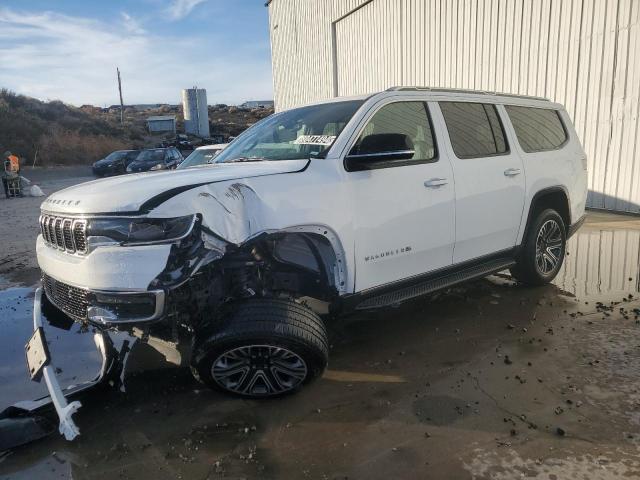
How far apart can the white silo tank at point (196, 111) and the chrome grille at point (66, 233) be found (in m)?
51.0

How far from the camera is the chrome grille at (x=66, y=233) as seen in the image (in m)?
2.77

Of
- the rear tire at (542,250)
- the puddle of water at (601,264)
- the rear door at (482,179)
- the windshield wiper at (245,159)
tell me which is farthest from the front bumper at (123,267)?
the puddle of water at (601,264)

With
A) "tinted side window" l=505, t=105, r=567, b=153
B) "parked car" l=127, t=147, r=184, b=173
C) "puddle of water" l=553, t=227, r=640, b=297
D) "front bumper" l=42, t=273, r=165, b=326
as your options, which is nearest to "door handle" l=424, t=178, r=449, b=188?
"tinted side window" l=505, t=105, r=567, b=153

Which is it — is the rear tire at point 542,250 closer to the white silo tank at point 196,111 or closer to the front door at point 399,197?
the front door at point 399,197

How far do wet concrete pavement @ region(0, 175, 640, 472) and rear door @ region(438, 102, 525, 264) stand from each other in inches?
28.8

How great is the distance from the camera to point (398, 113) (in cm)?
379

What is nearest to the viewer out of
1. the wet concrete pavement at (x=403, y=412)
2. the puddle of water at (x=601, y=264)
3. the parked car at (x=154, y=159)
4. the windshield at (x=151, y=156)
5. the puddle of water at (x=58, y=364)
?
the wet concrete pavement at (x=403, y=412)

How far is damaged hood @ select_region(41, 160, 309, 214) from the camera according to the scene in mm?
2693

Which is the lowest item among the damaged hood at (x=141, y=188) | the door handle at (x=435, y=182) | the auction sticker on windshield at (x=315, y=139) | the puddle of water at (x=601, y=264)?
the puddle of water at (x=601, y=264)

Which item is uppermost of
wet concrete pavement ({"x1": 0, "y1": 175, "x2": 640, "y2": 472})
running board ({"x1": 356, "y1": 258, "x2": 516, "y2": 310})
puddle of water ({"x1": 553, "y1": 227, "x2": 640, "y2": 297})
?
running board ({"x1": 356, "y1": 258, "x2": 516, "y2": 310})

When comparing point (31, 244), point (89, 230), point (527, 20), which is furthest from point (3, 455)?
point (527, 20)

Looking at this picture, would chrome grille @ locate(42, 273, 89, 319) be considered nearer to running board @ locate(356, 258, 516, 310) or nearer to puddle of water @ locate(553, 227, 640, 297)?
running board @ locate(356, 258, 516, 310)

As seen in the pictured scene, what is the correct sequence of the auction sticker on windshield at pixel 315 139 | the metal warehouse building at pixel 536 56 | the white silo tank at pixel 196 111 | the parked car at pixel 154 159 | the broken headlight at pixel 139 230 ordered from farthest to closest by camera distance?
the white silo tank at pixel 196 111 < the parked car at pixel 154 159 < the metal warehouse building at pixel 536 56 < the auction sticker on windshield at pixel 315 139 < the broken headlight at pixel 139 230

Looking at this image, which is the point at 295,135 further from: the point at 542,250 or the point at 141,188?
the point at 542,250
